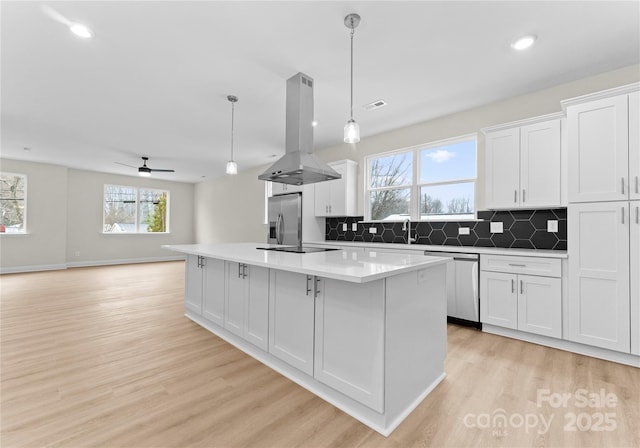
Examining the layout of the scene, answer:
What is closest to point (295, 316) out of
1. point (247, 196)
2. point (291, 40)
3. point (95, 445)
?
point (95, 445)

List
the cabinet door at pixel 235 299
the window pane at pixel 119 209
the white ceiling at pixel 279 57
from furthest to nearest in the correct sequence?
1. the window pane at pixel 119 209
2. the cabinet door at pixel 235 299
3. the white ceiling at pixel 279 57

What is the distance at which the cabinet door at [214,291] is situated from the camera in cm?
292

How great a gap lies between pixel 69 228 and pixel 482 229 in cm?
951

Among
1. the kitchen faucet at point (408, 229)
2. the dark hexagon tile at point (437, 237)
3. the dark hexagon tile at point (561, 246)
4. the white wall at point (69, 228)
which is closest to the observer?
the dark hexagon tile at point (561, 246)

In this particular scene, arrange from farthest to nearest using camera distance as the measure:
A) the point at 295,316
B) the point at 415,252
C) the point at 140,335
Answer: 1. the point at 415,252
2. the point at 140,335
3. the point at 295,316

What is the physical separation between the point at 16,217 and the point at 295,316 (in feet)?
27.3

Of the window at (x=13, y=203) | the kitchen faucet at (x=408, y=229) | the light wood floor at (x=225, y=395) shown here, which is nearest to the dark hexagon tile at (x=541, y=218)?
the light wood floor at (x=225, y=395)

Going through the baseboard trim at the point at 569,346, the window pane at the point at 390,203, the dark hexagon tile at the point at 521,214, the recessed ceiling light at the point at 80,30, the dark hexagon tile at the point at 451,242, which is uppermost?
the recessed ceiling light at the point at 80,30

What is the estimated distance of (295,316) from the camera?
2094 millimetres

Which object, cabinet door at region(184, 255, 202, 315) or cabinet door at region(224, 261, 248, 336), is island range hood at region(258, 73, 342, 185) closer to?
cabinet door at region(224, 261, 248, 336)

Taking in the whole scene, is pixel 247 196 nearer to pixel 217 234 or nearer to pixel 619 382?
pixel 217 234

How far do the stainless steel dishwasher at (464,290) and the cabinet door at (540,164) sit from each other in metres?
0.86

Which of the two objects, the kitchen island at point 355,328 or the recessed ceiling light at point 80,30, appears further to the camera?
the recessed ceiling light at point 80,30

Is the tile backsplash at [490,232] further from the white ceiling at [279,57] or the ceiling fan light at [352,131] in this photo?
the ceiling fan light at [352,131]
